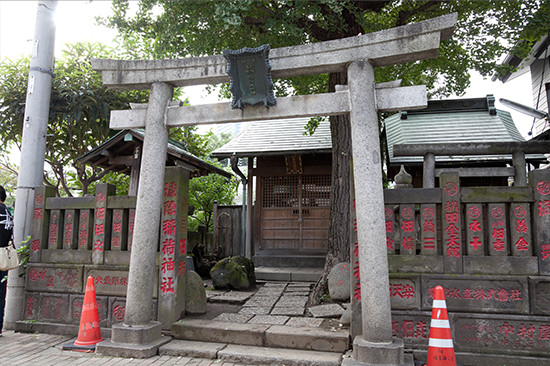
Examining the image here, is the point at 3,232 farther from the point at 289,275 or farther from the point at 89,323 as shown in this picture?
the point at 289,275

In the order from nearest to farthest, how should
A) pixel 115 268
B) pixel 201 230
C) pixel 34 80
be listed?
pixel 115 268
pixel 34 80
pixel 201 230

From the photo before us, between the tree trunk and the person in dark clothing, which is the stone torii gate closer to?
the person in dark clothing

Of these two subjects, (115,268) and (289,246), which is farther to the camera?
(289,246)

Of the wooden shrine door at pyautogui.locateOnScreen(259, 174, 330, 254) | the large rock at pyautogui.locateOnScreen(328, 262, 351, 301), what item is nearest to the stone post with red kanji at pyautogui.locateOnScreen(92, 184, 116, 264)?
the large rock at pyautogui.locateOnScreen(328, 262, 351, 301)

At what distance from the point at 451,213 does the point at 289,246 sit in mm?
6860

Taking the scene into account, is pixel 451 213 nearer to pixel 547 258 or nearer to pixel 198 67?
pixel 547 258

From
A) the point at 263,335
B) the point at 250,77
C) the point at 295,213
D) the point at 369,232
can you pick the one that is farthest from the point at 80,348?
the point at 295,213

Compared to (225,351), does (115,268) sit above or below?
above

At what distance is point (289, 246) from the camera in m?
11.3

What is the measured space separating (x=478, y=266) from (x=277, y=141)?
7672 mm

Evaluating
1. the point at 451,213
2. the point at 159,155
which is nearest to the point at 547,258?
the point at 451,213

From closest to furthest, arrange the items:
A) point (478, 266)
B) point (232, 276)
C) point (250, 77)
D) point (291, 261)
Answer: point (478, 266)
point (250, 77)
point (232, 276)
point (291, 261)

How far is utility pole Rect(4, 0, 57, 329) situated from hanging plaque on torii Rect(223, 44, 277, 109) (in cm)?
363

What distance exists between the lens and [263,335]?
16.9 ft
